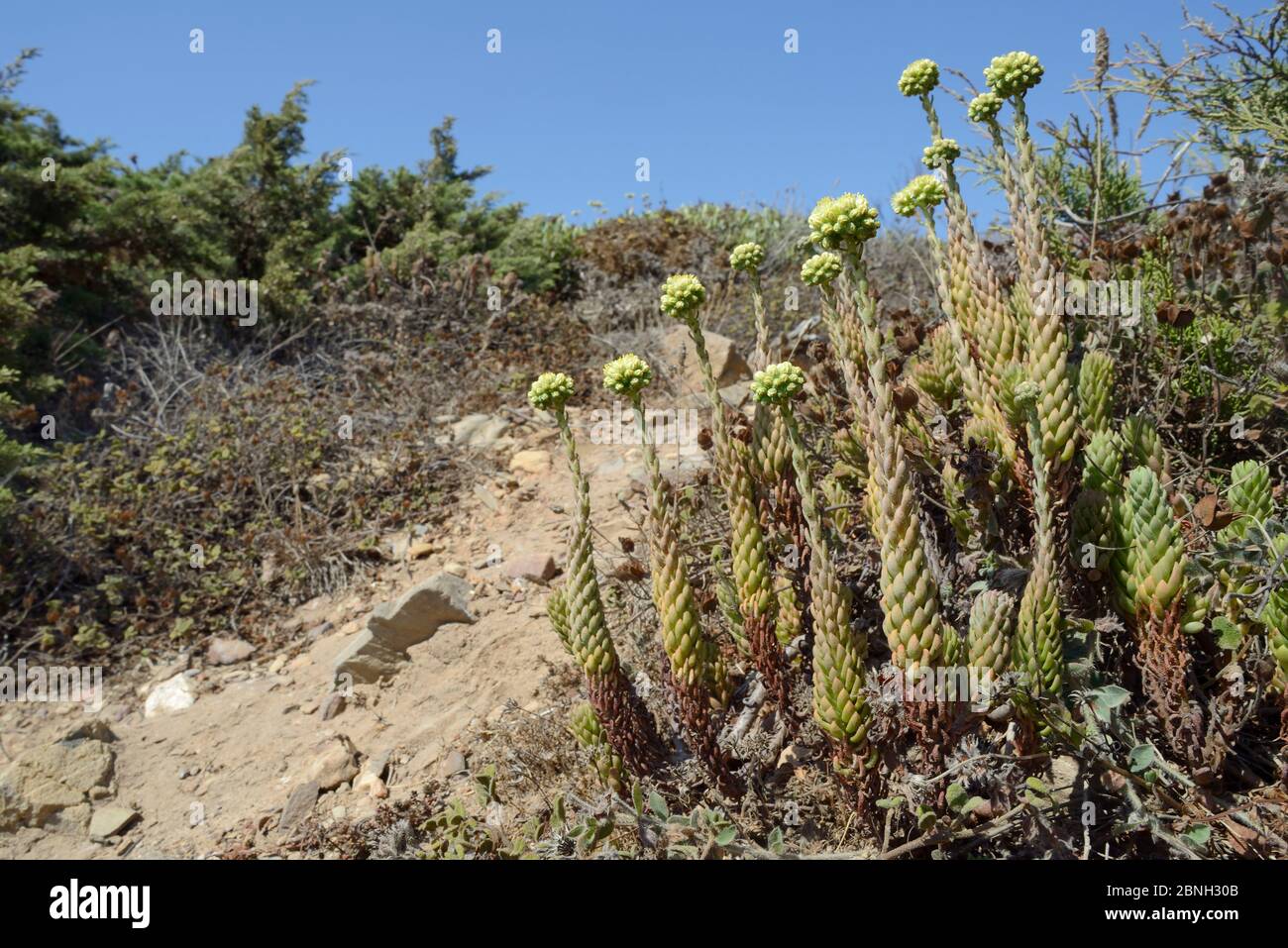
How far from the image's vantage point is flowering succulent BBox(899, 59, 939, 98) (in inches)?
118

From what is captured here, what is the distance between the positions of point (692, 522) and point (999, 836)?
7.23ft

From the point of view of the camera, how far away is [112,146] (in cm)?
1005

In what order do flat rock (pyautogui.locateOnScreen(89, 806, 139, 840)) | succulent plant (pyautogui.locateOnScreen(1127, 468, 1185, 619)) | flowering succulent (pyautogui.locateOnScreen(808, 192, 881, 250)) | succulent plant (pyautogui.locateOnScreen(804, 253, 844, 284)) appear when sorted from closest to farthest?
1. flowering succulent (pyautogui.locateOnScreen(808, 192, 881, 250))
2. succulent plant (pyautogui.locateOnScreen(1127, 468, 1185, 619))
3. succulent plant (pyautogui.locateOnScreen(804, 253, 844, 284))
4. flat rock (pyautogui.locateOnScreen(89, 806, 139, 840))

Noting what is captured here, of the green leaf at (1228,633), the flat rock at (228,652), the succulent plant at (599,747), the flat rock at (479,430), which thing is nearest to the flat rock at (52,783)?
the flat rock at (228,652)

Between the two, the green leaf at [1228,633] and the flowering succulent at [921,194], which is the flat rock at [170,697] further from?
the green leaf at [1228,633]

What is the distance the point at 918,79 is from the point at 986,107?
24 cm

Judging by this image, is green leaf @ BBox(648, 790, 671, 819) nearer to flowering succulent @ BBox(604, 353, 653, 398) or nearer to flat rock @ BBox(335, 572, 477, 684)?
flowering succulent @ BBox(604, 353, 653, 398)

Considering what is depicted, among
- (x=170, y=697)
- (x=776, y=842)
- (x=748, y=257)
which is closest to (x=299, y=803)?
(x=170, y=697)

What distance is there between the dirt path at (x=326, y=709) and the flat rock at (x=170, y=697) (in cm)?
5

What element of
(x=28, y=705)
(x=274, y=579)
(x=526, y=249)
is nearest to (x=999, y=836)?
(x=274, y=579)

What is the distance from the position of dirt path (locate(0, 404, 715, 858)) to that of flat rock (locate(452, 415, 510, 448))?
79 centimetres

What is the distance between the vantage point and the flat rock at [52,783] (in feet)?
14.6

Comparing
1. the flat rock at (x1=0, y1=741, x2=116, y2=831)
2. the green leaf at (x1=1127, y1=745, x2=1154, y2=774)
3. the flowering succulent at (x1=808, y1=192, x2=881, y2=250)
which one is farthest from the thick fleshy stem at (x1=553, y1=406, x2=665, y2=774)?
the flat rock at (x1=0, y1=741, x2=116, y2=831)

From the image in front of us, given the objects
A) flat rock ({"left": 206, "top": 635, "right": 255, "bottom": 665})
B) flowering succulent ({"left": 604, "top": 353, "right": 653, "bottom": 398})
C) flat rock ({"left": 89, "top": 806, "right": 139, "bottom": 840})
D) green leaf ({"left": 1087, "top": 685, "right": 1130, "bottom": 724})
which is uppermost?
flowering succulent ({"left": 604, "top": 353, "right": 653, "bottom": 398})
